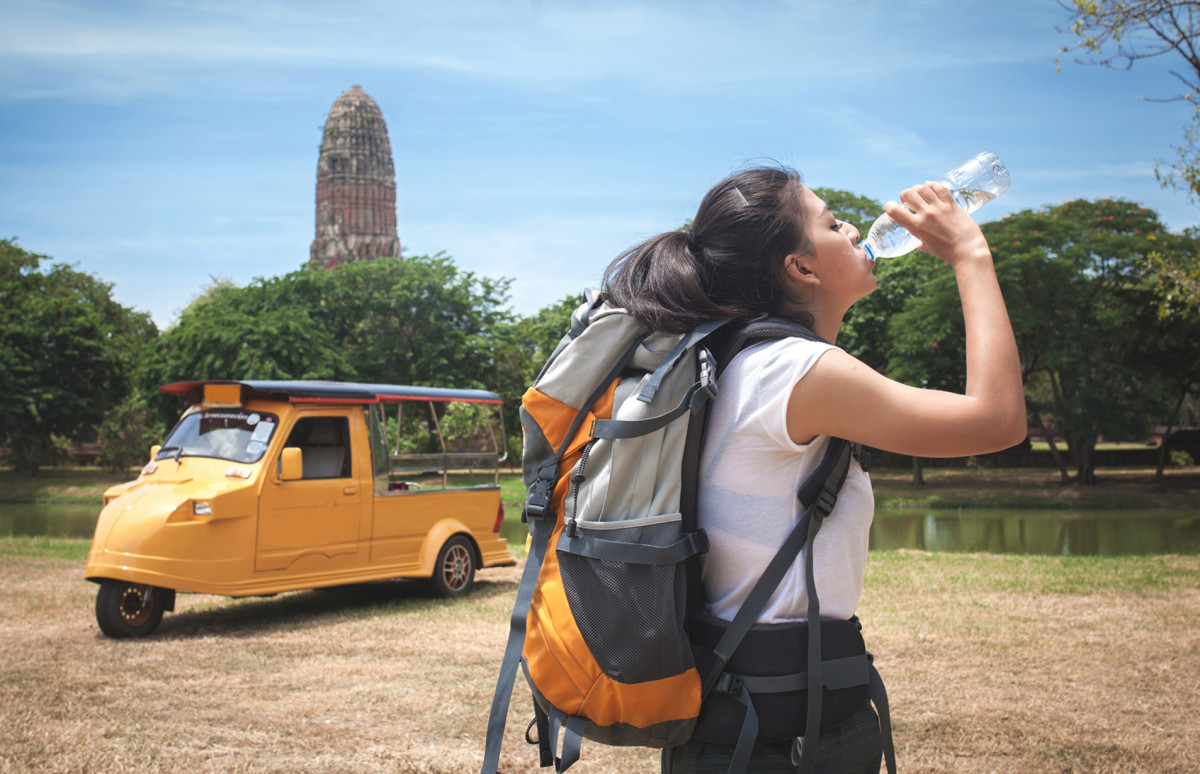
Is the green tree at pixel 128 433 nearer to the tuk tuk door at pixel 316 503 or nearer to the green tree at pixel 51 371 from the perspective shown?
the green tree at pixel 51 371

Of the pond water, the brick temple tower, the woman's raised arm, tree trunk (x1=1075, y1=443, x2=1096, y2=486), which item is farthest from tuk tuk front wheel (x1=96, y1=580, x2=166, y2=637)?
the brick temple tower

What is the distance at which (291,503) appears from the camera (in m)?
8.15

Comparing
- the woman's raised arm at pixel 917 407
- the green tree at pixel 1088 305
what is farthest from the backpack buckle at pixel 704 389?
the green tree at pixel 1088 305

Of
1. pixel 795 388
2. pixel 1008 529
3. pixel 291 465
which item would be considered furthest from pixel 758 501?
pixel 1008 529

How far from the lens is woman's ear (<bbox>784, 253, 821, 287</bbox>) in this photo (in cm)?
177

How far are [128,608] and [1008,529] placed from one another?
17312mm

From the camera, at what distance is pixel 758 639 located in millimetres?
1636

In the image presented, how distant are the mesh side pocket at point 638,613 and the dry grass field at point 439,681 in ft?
10.0

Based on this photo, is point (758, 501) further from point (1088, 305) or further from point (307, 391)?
point (1088, 305)

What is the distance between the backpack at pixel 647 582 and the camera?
158 centimetres

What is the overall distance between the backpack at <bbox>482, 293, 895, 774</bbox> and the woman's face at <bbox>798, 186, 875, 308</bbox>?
0.18 m

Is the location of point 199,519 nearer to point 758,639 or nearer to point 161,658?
point 161,658

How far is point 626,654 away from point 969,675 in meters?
5.08

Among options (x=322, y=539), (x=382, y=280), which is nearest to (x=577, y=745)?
(x=322, y=539)
